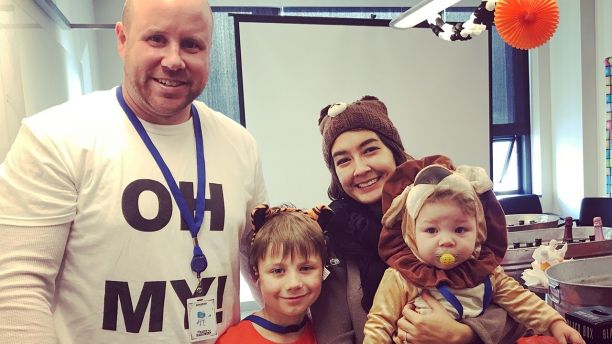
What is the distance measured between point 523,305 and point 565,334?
0.11 meters

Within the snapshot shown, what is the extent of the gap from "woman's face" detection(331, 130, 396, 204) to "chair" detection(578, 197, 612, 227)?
3148mm

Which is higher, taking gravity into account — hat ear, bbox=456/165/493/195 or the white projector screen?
the white projector screen

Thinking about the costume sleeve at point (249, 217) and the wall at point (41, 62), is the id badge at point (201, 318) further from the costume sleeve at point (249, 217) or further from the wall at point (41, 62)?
the wall at point (41, 62)

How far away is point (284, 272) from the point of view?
4.04 feet

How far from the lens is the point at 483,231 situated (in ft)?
3.92

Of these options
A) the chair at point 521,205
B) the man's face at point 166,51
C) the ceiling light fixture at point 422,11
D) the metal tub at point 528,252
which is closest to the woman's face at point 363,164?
the man's face at point 166,51

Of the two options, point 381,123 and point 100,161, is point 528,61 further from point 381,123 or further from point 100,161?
point 100,161

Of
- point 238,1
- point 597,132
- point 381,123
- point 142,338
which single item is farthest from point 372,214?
point 597,132

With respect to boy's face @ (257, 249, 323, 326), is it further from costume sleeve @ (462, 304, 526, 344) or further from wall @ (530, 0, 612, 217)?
wall @ (530, 0, 612, 217)

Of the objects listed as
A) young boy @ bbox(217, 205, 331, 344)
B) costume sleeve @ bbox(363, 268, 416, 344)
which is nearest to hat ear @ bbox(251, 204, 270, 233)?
young boy @ bbox(217, 205, 331, 344)

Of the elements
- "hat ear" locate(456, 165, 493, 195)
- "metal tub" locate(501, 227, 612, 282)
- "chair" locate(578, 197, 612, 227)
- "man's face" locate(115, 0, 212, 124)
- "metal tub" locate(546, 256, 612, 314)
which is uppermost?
"man's face" locate(115, 0, 212, 124)

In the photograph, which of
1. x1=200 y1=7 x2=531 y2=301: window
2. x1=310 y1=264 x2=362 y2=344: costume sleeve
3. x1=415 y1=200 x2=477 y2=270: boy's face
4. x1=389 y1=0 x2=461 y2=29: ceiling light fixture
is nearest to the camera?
x1=415 y1=200 x2=477 y2=270: boy's face

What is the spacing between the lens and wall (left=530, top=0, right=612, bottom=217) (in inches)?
175

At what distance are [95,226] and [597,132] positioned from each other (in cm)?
471
